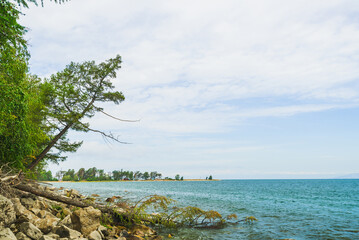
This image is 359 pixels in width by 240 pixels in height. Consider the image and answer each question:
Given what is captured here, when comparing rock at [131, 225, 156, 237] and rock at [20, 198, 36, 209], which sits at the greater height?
rock at [20, 198, 36, 209]

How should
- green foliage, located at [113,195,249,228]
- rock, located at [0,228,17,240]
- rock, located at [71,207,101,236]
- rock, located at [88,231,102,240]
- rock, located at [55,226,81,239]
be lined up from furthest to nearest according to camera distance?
green foliage, located at [113,195,249,228] → rock, located at [71,207,101,236] → rock, located at [88,231,102,240] → rock, located at [55,226,81,239] → rock, located at [0,228,17,240]

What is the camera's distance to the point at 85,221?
10.2 m

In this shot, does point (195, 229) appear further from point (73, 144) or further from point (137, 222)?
point (73, 144)

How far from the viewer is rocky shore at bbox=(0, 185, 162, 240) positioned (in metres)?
7.71

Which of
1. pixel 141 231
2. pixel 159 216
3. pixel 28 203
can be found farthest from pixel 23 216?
pixel 159 216

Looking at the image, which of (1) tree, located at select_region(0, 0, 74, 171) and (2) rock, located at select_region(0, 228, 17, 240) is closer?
(2) rock, located at select_region(0, 228, 17, 240)

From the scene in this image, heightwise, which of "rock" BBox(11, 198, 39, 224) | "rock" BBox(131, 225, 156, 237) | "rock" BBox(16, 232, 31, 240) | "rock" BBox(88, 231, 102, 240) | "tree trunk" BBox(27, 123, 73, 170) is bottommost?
"rock" BBox(131, 225, 156, 237)

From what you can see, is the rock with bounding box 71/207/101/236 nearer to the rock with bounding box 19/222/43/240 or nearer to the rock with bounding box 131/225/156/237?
the rock with bounding box 131/225/156/237

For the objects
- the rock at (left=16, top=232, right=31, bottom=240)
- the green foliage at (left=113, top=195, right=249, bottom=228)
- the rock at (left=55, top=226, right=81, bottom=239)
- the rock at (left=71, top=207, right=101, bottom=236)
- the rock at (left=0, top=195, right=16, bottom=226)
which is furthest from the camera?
the green foliage at (left=113, top=195, right=249, bottom=228)

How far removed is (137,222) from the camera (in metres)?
13.4

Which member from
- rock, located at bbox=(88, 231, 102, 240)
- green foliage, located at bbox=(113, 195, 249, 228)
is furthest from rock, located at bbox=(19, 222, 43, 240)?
green foliage, located at bbox=(113, 195, 249, 228)

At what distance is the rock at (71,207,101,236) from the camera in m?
10.0

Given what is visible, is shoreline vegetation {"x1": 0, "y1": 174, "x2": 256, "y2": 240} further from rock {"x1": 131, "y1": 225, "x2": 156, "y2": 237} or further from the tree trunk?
the tree trunk

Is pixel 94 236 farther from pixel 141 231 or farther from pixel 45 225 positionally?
pixel 141 231
